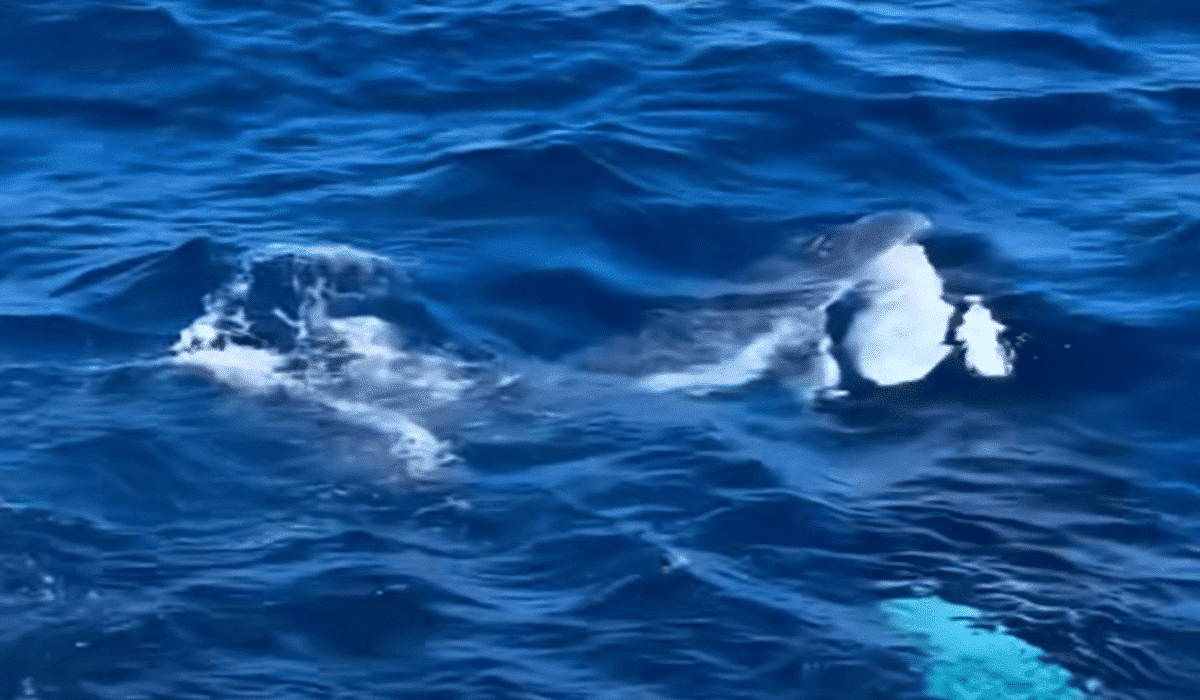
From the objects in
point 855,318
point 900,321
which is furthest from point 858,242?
point 900,321

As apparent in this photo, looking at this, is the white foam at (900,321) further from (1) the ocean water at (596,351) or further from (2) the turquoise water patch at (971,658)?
(2) the turquoise water patch at (971,658)

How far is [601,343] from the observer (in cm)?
1969

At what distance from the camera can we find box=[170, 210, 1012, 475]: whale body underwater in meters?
18.7

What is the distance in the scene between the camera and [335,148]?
912 inches

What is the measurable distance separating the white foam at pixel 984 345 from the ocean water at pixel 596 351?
0.23ft

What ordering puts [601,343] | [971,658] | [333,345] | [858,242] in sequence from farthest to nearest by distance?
1. [858,242]
2. [601,343]
3. [333,345]
4. [971,658]

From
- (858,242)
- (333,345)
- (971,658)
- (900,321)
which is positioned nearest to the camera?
(971,658)

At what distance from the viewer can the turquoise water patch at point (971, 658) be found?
15.0 meters

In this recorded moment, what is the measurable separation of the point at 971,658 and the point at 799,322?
5364 mm

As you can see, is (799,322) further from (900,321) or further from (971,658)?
(971,658)

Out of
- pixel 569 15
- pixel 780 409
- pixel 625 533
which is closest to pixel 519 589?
pixel 625 533

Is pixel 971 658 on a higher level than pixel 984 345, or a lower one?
lower

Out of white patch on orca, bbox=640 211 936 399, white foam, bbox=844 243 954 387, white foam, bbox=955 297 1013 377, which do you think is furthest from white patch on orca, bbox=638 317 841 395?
white foam, bbox=955 297 1013 377

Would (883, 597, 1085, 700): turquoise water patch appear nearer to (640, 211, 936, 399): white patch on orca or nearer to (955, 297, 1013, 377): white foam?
(640, 211, 936, 399): white patch on orca
